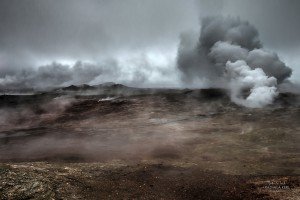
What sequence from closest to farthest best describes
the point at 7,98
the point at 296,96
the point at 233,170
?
the point at 233,170, the point at 296,96, the point at 7,98

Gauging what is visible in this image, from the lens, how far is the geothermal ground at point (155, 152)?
66.9 ft

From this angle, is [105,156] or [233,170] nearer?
[233,170]

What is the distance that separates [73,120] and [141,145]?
2392 centimetres

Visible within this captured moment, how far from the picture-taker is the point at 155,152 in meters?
30.8

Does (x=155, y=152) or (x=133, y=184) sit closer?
(x=133, y=184)

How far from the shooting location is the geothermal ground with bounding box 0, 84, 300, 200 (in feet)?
66.9

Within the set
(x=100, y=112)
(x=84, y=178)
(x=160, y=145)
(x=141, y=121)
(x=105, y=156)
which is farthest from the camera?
(x=100, y=112)

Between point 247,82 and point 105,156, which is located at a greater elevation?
point 247,82

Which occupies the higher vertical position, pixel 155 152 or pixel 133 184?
pixel 155 152

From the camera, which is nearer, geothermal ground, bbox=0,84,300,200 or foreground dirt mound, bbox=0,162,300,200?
foreground dirt mound, bbox=0,162,300,200

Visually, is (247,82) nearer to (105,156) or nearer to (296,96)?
(296,96)

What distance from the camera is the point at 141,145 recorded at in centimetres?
3406

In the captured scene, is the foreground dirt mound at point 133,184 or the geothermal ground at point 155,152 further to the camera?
the geothermal ground at point 155,152

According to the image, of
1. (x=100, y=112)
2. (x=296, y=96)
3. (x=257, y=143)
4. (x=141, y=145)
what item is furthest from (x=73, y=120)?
(x=296, y=96)
